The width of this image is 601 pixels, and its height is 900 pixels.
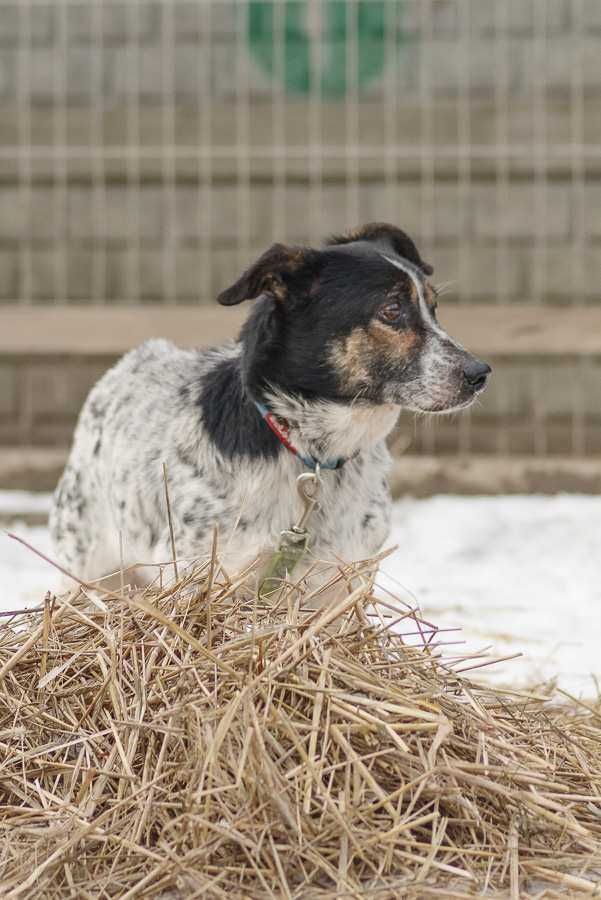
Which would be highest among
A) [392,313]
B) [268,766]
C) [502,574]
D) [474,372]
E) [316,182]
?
[316,182]

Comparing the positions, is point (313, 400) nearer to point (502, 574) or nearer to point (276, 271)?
point (276, 271)

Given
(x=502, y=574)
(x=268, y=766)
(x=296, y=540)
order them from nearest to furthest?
(x=268, y=766)
(x=296, y=540)
(x=502, y=574)

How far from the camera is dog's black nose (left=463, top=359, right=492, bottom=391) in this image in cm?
309

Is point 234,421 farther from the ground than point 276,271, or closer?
closer

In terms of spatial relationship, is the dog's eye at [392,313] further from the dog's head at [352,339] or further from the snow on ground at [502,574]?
the snow on ground at [502,574]

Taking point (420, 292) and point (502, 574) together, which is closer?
point (420, 292)

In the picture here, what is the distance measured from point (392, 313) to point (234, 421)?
53 centimetres

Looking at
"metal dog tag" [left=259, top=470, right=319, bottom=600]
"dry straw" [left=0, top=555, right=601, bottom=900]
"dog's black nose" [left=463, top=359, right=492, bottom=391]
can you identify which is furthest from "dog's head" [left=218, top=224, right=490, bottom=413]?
"dry straw" [left=0, top=555, right=601, bottom=900]

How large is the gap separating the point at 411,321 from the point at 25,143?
147 inches

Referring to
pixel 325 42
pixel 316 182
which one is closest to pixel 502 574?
pixel 316 182

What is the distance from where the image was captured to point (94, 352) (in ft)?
19.8

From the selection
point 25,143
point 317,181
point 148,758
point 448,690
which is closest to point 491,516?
point 317,181

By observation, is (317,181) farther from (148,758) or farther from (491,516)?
(148,758)

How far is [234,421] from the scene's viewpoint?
3.16m
